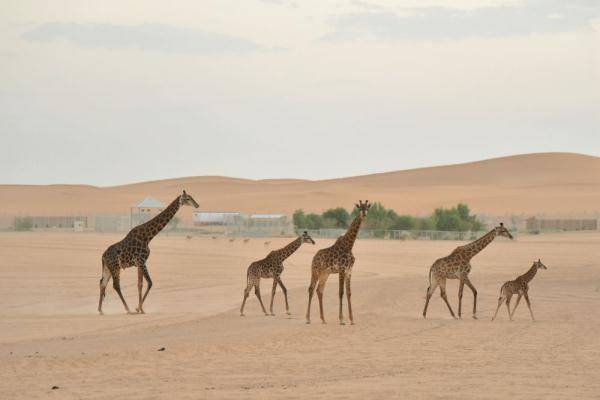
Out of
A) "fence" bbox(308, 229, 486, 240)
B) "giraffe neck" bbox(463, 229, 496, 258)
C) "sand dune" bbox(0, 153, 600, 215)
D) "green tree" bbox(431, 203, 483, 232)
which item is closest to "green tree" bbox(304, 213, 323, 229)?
"green tree" bbox(431, 203, 483, 232)

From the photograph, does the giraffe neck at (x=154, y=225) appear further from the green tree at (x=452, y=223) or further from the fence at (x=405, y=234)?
the green tree at (x=452, y=223)

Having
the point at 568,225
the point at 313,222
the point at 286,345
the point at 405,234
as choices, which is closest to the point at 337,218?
the point at 313,222

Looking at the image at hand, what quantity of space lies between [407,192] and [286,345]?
151961 millimetres

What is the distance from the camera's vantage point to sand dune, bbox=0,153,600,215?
141875mm

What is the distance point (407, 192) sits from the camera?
546 ft

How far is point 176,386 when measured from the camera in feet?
39.0

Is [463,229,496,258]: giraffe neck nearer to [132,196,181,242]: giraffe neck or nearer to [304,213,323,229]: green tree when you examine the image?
[132,196,181,242]: giraffe neck

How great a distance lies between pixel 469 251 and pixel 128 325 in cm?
636

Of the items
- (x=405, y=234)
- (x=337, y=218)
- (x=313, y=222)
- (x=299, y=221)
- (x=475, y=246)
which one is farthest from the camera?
(x=299, y=221)

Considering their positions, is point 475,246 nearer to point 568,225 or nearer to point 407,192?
point 568,225

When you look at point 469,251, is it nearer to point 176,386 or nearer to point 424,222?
point 176,386

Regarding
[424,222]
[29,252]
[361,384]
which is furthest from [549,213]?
[361,384]

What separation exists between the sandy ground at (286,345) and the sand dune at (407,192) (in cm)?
10143

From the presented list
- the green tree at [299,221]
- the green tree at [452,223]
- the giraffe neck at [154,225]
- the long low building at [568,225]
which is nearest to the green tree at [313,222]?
the green tree at [299,221]
